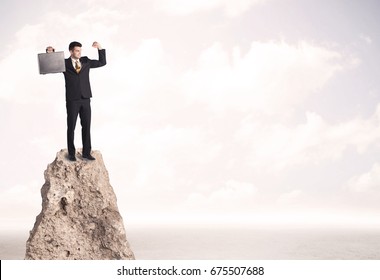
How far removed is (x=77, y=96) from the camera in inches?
354

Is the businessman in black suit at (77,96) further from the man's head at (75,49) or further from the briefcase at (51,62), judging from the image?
the briefcase at (51,62)

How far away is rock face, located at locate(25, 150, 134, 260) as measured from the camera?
28.5ft

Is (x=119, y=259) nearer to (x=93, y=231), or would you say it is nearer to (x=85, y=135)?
(x=93, y=231)

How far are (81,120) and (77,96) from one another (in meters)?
0.37

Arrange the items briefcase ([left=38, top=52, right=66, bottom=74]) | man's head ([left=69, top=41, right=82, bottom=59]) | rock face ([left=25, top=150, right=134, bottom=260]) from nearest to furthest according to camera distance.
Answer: rock face ([left=25, top=150, right=134, bottom=260]) → briefcase ([left=38, top=52, right=66, bottom=74]) → man's head ([left=69, top=41, right=82, bottom=59])

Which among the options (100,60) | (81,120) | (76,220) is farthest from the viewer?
(100,60)

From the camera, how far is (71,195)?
28.9ft

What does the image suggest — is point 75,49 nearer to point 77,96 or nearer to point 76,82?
point 76,82

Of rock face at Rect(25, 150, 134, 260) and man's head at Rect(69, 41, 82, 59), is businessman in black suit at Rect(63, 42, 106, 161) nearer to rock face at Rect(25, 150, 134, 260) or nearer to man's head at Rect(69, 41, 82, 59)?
man's head at Rect(69, 41, 82, 59)

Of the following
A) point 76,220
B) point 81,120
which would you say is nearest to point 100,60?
point 81,120

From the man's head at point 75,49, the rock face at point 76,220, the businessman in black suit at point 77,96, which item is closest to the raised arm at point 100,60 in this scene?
the businessman in black suit at point 77,96

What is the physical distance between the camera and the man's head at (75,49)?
29.6 ft

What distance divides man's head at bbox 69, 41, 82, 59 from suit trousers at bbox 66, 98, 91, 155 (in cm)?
64

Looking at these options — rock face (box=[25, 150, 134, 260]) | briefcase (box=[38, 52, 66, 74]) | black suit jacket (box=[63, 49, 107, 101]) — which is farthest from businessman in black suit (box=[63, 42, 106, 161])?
rock face (box=[25, 150, 134, 260])
